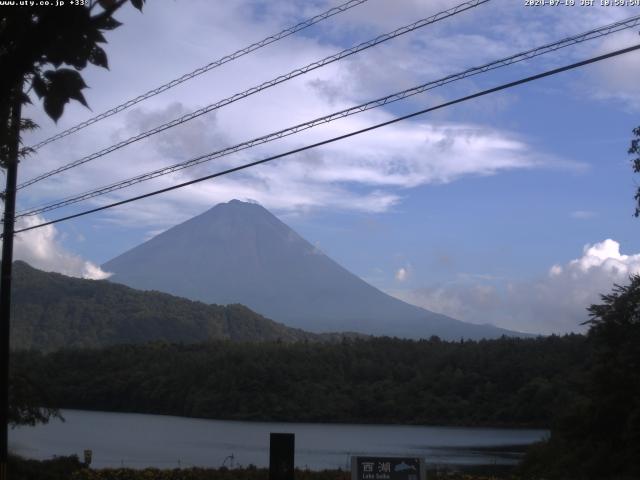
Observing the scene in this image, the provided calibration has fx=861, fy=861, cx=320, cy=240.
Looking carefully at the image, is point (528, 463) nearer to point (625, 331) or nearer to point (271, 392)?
point (625, 331)

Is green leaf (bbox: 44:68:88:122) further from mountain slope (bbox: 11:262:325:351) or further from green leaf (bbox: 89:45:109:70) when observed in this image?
mountain slope (bbox: 11:262:325:351)

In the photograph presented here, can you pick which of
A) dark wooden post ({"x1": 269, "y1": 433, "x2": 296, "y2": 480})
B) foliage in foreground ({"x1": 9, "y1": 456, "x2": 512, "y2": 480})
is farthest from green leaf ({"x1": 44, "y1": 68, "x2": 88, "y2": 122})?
foliage in foreground ({"x1": 9, "y1": 456, "x2": 512, "y2": 480})

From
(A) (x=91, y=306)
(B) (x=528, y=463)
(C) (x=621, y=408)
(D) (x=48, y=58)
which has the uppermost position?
(A) (x=91, y=306)

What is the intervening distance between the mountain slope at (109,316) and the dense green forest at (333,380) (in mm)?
39618

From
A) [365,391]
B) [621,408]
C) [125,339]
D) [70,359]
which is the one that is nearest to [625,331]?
[621,408]

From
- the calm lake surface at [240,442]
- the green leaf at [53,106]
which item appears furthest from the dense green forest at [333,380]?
the green leaf at [53,106]

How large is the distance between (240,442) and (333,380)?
2693 centimetres

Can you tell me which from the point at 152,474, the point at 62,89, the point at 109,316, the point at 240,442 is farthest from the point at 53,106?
the point at 109,316

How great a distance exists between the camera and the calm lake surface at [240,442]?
1325 inches

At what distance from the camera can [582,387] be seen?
2633 centimetres

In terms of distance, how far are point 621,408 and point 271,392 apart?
52.5 metres

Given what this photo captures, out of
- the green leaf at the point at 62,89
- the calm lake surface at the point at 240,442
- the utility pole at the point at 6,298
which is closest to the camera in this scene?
the green leaf at the point at 62,89

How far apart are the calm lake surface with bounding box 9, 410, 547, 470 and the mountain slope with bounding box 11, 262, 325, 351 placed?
200 ft

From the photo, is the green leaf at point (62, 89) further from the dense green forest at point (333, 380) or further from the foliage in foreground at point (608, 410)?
the dense green forest at point (333, 380)
